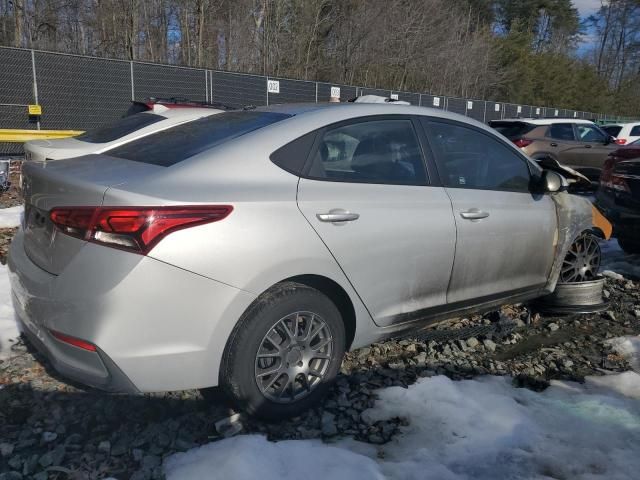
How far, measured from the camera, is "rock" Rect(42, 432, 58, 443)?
2.80 metres

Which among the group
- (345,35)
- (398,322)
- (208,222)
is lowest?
(398,322)

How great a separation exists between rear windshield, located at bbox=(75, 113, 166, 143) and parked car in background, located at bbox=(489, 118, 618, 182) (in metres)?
8.58

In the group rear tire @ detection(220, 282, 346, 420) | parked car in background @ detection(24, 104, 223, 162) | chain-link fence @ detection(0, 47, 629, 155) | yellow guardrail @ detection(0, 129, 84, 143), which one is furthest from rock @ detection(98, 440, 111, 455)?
chain-link fence @ detection(0, 47, 629, 155)

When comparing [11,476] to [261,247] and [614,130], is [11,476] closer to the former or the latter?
[261,247]

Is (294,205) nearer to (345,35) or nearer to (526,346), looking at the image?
(526,346)

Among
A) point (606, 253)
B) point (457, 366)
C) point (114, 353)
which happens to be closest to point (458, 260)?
point (457, 366)

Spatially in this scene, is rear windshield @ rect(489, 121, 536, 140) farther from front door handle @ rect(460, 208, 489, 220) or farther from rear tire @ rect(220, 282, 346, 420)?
rear tire @ rect(220, 282, 346, 420)

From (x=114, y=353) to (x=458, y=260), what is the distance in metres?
2.10

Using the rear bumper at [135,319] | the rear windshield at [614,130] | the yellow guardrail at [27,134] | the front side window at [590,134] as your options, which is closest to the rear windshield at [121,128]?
the yellow guardrail at [27,134]

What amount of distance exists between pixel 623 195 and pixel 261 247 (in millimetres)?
5188

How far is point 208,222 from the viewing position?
254 cm

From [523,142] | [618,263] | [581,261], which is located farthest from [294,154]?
[523,142]

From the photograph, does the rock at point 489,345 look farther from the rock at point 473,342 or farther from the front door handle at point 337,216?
the front door handle at point 337,216

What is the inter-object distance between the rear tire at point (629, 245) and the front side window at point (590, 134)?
23.9 ft
